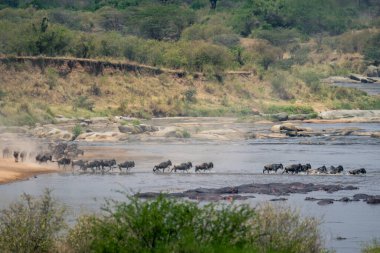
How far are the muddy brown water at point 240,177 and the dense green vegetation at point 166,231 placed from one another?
21.2ft

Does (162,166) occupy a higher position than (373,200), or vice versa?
(162,166)

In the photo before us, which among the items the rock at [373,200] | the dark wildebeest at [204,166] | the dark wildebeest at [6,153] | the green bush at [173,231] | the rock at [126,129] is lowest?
the rock at [373,200]

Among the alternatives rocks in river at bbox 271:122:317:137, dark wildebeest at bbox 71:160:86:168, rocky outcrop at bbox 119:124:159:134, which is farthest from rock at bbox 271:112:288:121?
dark wildebeest at bbox 71:160:86:168

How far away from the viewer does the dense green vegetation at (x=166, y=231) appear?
19000 mm

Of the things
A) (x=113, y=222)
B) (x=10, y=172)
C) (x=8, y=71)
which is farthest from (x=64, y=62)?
(x=113, y=222)

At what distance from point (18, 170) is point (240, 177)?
9.68 metres

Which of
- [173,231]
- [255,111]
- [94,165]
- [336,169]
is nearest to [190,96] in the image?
[255,111]

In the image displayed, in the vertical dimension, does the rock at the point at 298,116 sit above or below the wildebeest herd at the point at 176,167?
above

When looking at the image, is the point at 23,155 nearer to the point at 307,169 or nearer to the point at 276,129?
the point at 307,169

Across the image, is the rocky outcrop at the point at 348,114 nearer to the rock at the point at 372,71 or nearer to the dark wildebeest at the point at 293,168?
the dark wildebeest at the point at 293,168

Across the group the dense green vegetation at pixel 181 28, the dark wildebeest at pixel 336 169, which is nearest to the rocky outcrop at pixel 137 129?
the dark wildebeest at pixel 336 169

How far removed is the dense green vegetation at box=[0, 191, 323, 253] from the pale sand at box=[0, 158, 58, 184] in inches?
769

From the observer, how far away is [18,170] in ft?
148

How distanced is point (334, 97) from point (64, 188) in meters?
53.4
